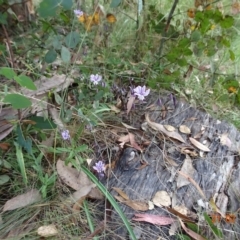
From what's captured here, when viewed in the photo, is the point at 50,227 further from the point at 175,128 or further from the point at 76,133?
the point at 175,128

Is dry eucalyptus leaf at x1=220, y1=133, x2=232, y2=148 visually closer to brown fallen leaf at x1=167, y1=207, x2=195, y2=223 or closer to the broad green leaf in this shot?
brown fallen leaf at x1=167, y1=207, x2=195, y2=223

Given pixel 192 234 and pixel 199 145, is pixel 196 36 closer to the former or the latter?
pixel 199 145

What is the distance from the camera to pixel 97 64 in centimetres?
195

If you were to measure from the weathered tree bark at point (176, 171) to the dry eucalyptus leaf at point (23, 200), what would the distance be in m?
0.26

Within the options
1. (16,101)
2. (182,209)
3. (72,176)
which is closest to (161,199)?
(182,209)

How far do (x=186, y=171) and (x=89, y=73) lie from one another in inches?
23.2

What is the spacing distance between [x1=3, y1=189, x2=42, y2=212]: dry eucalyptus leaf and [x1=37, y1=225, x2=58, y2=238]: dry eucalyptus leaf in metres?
0.11

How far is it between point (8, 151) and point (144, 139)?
1.69 ft

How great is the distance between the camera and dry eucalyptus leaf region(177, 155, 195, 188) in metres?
1.48

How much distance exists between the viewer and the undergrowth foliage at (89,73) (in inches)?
53.1

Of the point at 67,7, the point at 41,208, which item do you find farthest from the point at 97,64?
the point at 41,208

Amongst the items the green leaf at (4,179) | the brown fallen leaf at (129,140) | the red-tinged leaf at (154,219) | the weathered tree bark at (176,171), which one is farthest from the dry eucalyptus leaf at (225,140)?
the green leaf at (4,179)

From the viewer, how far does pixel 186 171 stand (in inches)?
60.1

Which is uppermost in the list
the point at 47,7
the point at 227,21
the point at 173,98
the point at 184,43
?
the point at 47,7
